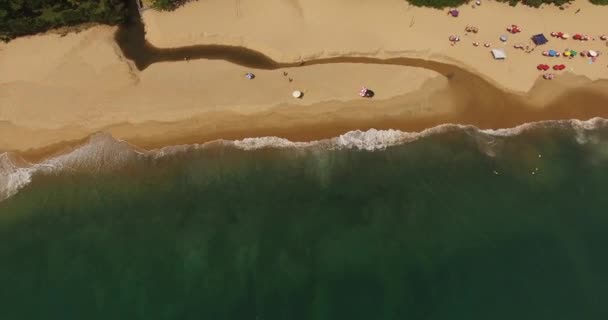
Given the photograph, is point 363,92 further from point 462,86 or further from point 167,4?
point 167,4

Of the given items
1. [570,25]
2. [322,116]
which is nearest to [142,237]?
[322,116]

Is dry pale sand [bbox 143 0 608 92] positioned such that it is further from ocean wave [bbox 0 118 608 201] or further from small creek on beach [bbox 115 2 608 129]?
ocean wave [bbox 0 118 608 201]

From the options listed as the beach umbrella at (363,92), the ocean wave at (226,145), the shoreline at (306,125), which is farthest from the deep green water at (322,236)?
the beach umbrella at (363,92)

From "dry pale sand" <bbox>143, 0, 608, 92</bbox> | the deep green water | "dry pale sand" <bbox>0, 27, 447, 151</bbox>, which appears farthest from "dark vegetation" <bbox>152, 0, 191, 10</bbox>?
the deep green water

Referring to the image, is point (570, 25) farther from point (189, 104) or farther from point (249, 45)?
point (189, 104)

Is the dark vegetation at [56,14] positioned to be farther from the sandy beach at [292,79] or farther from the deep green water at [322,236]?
the deep green water at [322,236]

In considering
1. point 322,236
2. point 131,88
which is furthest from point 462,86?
point 131,88
